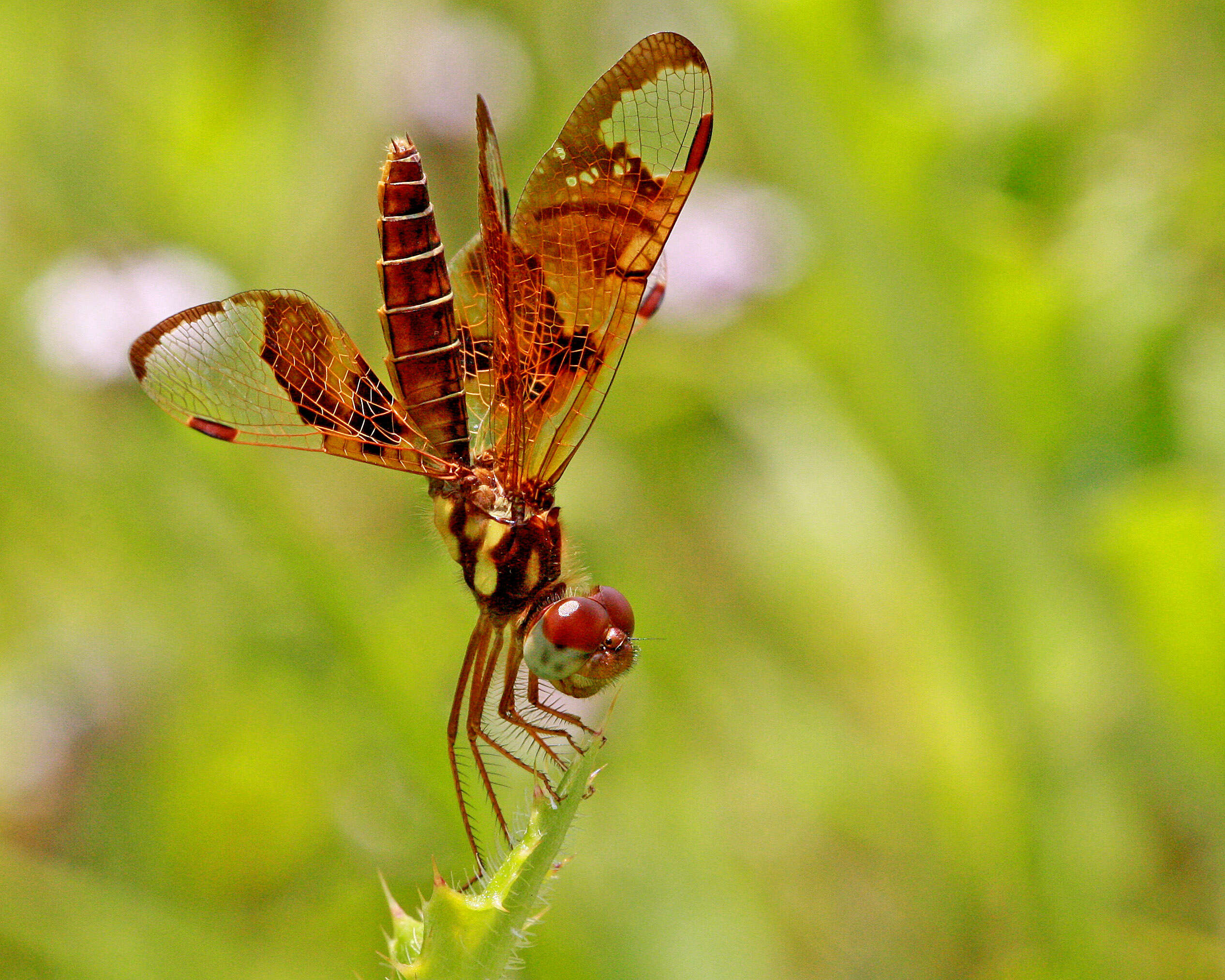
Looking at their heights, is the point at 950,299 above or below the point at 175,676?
above

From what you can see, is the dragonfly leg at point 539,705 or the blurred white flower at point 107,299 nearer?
the dragonfly leg at point 539,705

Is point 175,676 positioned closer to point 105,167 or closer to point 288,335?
point 105,167

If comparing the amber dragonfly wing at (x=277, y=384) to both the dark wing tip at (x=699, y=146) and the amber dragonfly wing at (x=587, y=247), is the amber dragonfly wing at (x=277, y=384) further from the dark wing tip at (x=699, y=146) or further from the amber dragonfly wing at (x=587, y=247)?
the dark wing tip at (x=699, y=146)

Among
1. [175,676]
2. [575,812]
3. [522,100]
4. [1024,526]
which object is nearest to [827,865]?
[1024,526]

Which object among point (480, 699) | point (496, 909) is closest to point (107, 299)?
point (480, 699)

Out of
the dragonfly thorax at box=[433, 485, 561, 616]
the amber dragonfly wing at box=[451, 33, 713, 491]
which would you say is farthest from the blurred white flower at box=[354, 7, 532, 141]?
the dragonfly thorax at box=[433, 485, 561, 616]

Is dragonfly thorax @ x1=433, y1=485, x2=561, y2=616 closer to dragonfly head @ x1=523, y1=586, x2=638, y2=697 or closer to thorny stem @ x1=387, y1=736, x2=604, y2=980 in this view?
dragonfly head @ x1=523, y1=586, x2=638, y2=697

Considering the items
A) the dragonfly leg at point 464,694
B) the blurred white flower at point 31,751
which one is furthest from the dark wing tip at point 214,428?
the blurred white flower at point 31,751
